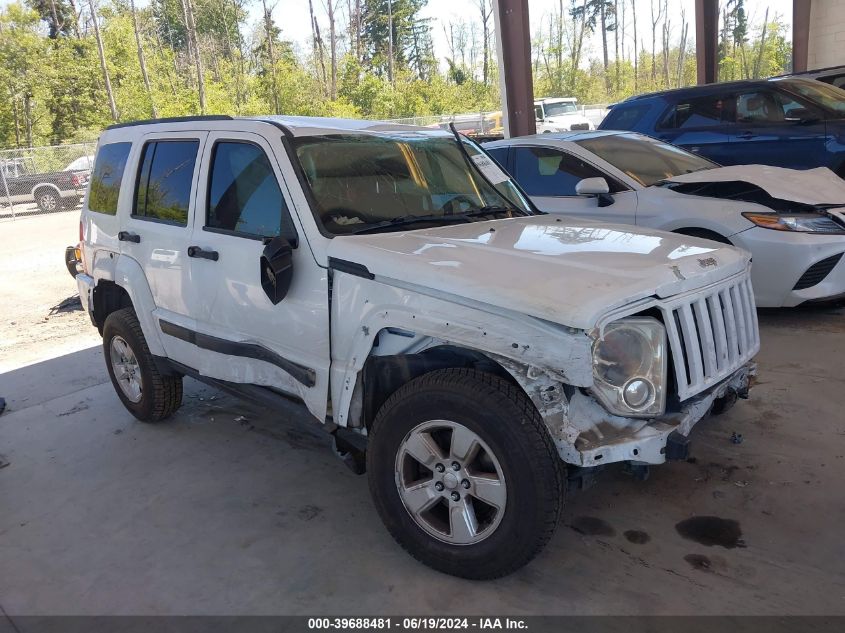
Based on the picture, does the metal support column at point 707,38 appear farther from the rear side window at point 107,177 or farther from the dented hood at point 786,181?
the rear side window at point 107,177

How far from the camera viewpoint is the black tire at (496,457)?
99.1 inches

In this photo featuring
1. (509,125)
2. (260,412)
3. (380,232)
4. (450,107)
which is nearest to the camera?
(380,232)

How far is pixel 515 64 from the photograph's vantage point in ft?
40.8

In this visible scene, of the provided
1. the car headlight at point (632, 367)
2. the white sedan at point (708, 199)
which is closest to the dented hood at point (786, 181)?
the white sedan at point (708, 199)

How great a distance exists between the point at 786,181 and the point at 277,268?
15.3 ft

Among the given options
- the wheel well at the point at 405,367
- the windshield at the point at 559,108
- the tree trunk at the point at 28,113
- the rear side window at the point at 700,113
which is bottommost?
the wheel well at the point at 405,367

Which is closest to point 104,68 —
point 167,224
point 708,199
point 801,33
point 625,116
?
point 801,33

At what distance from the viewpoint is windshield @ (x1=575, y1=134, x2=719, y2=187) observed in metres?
6.26

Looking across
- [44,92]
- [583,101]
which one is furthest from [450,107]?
[44,92]

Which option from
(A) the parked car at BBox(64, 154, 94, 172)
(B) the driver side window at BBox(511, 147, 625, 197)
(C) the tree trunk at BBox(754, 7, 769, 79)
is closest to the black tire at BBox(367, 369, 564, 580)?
(B) the driver side window at BBox(511, 147, 625, 197)

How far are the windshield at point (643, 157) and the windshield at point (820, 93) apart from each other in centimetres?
204

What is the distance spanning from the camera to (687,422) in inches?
106

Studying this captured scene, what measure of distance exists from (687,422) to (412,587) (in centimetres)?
128

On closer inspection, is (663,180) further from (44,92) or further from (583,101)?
(583,101)
